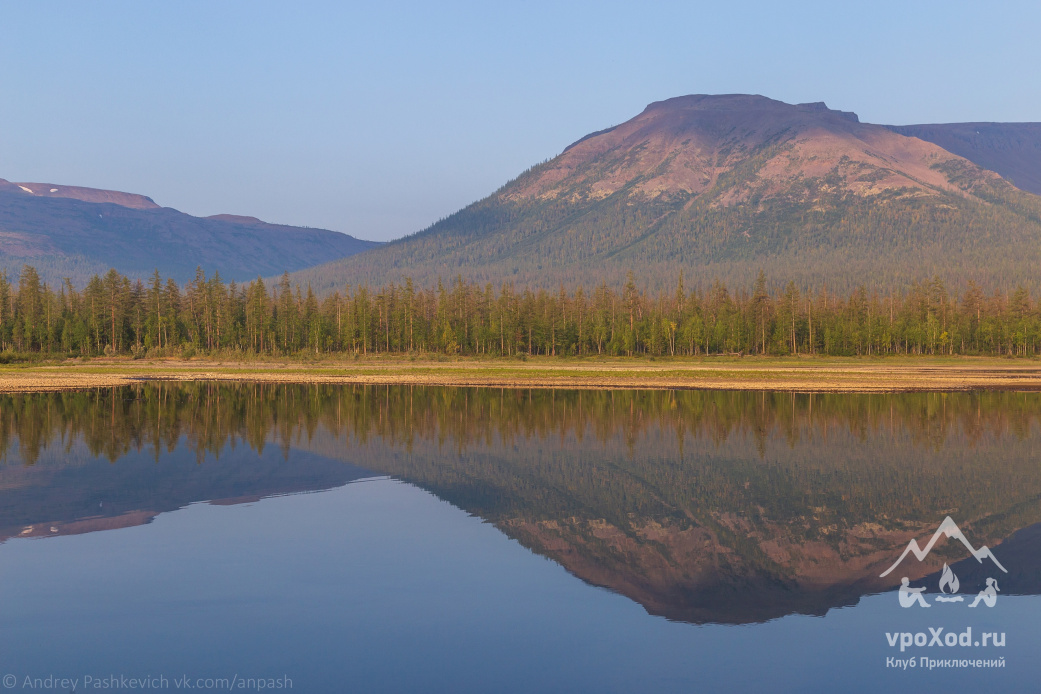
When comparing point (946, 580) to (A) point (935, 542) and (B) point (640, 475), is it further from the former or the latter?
(B) point (640, 475)

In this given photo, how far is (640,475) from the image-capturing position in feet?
93.0

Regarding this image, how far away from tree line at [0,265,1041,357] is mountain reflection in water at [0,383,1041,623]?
96.8 metres

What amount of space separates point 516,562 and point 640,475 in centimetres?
1112

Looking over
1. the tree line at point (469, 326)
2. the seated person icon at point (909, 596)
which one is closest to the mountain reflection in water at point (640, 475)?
the seated person icon at point (909, 596)

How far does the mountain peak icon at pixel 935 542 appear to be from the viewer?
1819 cm

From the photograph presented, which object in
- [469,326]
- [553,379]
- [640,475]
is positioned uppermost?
[469,326]

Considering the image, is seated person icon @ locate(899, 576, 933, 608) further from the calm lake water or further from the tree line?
the tree line

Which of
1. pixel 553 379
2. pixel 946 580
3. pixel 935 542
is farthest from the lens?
pixel 553 379

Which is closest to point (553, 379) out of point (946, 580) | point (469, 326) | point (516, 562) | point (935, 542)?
point (935, 542)

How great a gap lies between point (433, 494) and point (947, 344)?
529 ft

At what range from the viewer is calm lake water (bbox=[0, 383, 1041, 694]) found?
41.4 ft

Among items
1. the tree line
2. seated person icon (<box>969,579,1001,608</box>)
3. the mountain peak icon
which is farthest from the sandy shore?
seated person icon (<box>969,579,1001,608</box>)

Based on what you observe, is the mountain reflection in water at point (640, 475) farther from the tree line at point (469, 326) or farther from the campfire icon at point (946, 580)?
the tree line at point (469, 326)

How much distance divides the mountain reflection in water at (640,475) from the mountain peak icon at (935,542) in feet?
0.86
